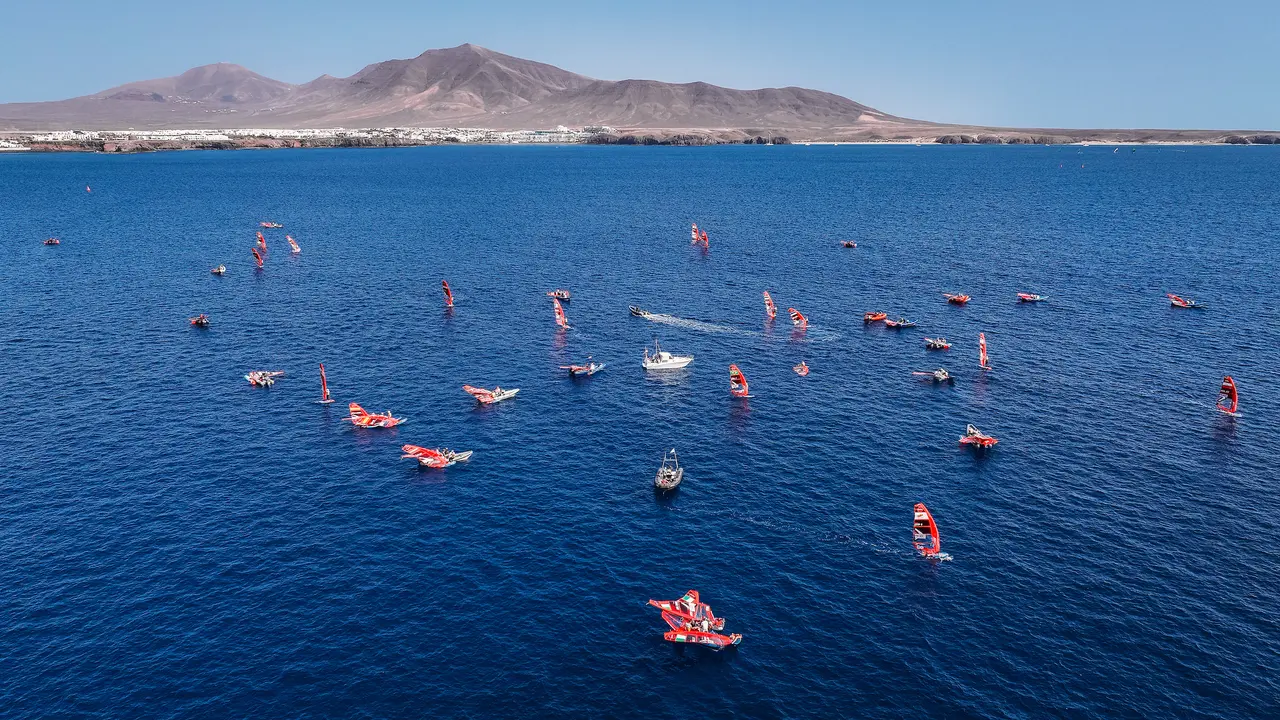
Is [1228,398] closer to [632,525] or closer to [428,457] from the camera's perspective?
[632,525]

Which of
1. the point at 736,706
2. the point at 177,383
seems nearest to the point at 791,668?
the point at 736,706

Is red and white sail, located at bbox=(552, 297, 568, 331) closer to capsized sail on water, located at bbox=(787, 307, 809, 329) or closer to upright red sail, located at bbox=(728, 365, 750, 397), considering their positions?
capsized sail on water, located at bbox=(787, 307, 809, 329)

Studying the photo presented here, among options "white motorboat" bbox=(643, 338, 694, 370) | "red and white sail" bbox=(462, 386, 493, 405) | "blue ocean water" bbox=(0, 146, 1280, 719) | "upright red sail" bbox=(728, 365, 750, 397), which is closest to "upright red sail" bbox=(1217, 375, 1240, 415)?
"blue ocean water" bbox=(0, 146, 1280, 719)

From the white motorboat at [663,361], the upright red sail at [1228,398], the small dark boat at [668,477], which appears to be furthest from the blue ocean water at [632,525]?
the white motorboat at [663,361]

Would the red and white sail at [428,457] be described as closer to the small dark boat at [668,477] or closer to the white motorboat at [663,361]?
the small dark boat at [668,477]

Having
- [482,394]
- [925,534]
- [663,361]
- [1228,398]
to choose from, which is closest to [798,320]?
[663,361]

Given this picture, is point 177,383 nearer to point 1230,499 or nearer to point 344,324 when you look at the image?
point 344,324
